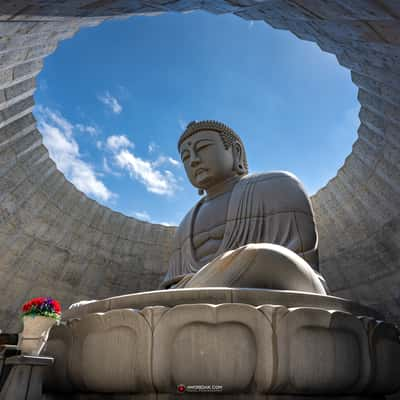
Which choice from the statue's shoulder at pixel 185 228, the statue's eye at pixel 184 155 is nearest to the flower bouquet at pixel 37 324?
the statue's shoulder at pixel 185 228

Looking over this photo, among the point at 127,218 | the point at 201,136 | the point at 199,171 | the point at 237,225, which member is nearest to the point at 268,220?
the point at 237,225

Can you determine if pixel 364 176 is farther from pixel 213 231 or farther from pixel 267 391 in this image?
pixel 267 391

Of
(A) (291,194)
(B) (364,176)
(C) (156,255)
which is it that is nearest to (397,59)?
(A) (291,194)

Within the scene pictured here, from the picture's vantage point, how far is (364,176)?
5.66m

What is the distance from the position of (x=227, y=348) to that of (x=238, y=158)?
10.4 ft

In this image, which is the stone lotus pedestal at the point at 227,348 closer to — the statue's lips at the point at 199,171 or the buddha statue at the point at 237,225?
the buddha statue at the point at 237,225

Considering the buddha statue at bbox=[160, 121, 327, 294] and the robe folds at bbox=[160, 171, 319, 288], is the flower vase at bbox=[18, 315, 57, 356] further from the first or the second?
the robe folds at bbox=[160, 171, 319, 288]

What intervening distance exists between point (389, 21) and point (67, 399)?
3028 mm

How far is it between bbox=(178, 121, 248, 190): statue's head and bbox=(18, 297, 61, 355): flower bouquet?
8.25 ft

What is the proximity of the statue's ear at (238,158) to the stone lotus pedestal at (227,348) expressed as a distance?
2.68m

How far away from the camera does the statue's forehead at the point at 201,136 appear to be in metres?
4.60

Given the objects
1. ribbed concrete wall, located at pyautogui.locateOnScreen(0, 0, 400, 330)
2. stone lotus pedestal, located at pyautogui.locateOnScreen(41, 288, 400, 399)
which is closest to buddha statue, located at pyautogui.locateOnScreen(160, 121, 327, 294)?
stone lotus pedestal, located at pyautogui.locateOnScreen(41, 288, 400, 399)

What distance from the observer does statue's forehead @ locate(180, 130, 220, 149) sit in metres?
4.60

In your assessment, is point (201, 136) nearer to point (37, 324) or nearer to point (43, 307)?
point (43, 307)
